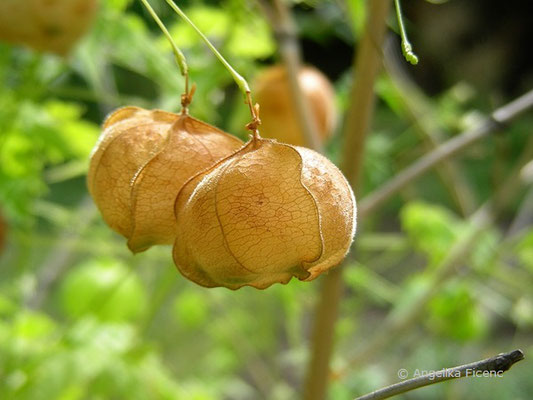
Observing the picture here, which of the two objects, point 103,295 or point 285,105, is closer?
point 285,105

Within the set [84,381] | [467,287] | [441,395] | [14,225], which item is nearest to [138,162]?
[84,381]

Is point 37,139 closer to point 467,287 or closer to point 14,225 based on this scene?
point 14,225

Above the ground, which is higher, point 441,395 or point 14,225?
point 14,225

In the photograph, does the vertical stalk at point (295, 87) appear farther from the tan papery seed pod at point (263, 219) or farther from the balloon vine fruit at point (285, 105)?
the tan papery seed pod at point (263, 219)

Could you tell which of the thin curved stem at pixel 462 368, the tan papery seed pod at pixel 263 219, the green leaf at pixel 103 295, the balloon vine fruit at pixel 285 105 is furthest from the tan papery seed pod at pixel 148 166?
the green leaf at pixel 103 295

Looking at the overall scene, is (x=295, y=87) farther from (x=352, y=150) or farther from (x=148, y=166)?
(x=148, y=166)

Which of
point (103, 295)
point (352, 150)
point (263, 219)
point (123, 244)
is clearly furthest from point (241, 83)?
point (123, 244)
